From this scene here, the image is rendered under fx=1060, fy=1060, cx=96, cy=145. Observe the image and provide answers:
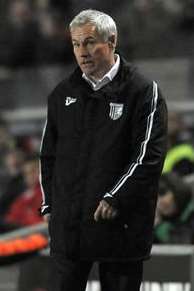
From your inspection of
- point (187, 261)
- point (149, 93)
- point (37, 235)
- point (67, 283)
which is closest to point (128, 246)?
point (67, 283)

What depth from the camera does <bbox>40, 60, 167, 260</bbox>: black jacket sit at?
16.4 ft

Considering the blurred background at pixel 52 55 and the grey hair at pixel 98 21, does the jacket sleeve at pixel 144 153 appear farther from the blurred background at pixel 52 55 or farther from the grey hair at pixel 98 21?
the blurred background at pixel 52 55

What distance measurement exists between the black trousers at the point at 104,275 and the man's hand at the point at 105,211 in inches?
10.6

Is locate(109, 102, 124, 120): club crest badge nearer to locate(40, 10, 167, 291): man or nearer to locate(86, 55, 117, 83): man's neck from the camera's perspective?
locate(40, 10, 167, 291): man

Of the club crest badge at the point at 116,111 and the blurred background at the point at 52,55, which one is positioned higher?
the club crest badge at the point at 116,111

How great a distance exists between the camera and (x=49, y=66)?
14.5 meters

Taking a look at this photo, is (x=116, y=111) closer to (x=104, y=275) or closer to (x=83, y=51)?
(x=83, y=51)

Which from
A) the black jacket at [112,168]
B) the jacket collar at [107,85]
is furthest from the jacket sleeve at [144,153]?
the jacket collar at [107,85]

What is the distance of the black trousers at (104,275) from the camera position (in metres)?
5.10

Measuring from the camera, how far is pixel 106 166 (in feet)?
16.5

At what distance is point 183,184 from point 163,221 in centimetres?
31

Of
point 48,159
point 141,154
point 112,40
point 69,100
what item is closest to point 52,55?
point 48,159

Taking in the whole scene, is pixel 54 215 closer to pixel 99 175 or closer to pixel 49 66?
pixel 99 175

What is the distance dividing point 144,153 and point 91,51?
0.54 m
